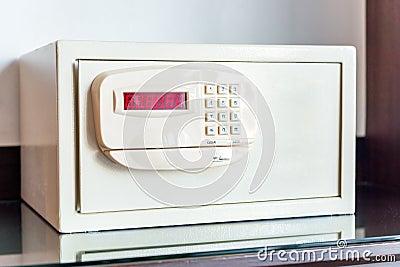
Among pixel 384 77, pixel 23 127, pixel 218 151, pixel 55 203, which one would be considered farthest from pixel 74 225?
pixel 384 77

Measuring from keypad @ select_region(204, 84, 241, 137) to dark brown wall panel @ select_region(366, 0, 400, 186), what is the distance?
471 mm

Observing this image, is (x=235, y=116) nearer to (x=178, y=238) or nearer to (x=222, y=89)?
(x=222, y=89)

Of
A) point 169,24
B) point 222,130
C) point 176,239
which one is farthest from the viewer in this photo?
point 169,24

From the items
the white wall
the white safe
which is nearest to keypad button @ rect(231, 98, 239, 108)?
the white safe

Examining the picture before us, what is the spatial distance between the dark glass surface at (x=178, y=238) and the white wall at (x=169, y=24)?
34cm

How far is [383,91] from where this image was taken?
1.32 metres

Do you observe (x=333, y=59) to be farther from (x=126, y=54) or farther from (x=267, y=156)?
(x=126, y=54)

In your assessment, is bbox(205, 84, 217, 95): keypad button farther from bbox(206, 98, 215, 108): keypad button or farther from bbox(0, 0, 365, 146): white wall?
bbox(0, 0, 365, 146): white wall

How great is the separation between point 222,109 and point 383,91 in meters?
0.53

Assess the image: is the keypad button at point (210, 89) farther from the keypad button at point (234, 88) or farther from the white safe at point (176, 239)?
the white safe at point (176, 239)

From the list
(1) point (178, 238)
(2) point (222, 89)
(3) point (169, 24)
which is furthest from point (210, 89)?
(3) point (169, 24)

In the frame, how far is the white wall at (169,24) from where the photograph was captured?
1.18 metres

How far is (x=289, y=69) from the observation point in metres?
0.95

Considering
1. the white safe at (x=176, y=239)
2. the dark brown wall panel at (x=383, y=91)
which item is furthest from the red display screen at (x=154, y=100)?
the dark brown wall panel at (x=383, y=91)
